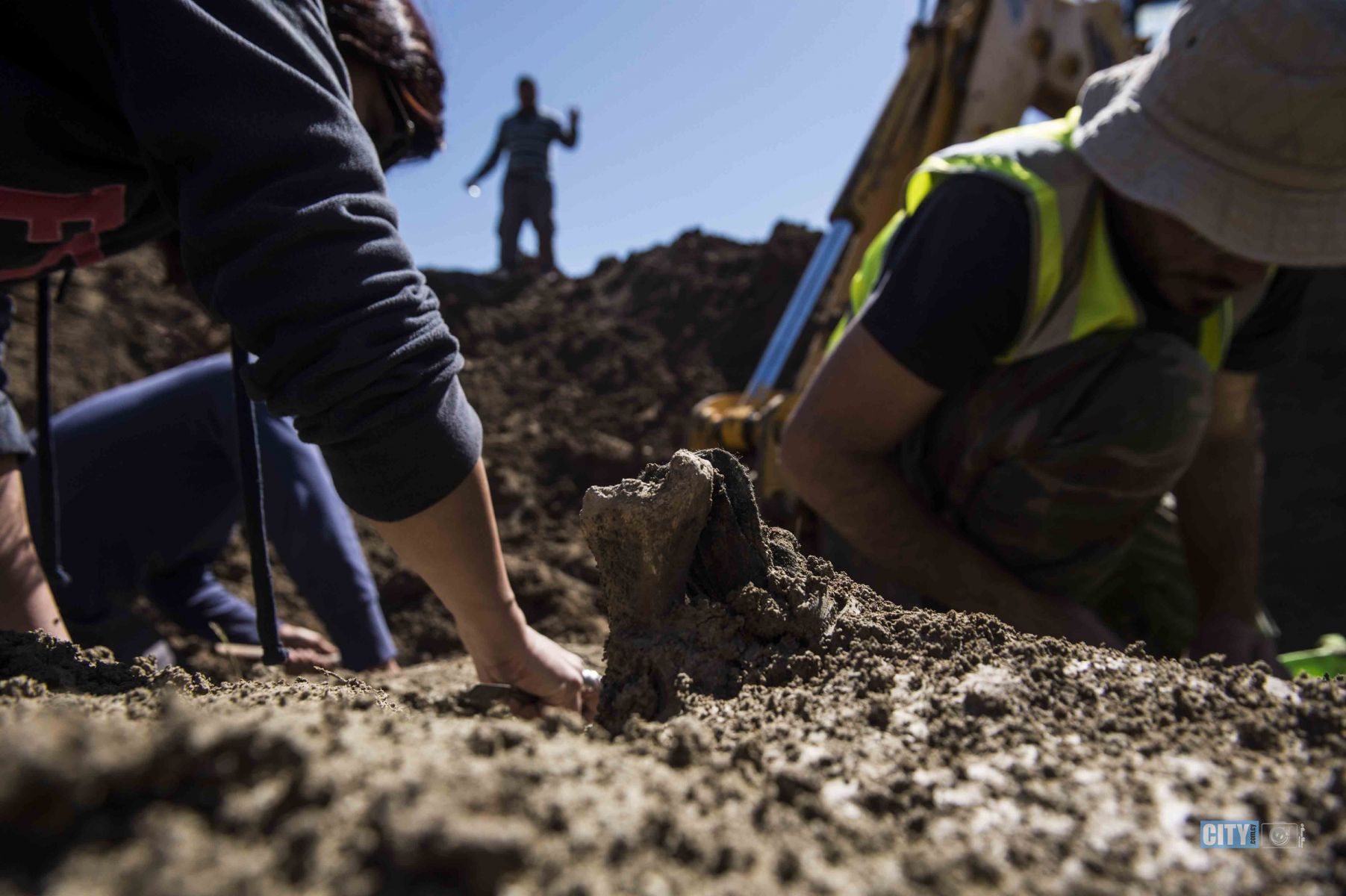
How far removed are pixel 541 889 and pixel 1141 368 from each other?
1717mm

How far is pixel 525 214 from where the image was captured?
22.9 feet

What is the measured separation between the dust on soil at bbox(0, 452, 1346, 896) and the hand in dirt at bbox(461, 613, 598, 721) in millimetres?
168

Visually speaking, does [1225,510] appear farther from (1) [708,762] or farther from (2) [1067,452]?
(1) [708,762]

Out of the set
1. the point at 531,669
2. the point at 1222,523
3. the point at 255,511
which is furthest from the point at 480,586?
the point at 1222,523

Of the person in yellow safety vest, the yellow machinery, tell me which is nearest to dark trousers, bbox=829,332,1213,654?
the person in yellow safety vest

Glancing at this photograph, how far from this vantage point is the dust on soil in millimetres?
414

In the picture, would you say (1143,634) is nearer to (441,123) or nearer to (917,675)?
(917,675)

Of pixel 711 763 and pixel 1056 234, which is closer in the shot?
pixel 711 763

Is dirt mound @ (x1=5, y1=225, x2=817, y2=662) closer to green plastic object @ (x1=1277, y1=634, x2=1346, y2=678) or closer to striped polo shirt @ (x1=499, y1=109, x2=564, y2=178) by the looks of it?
striped polo shirt @ (x1=499, y1=109, x2=564, y2=178)

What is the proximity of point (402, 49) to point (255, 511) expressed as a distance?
827mm

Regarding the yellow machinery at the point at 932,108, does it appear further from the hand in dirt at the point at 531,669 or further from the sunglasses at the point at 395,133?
the hand in dirt at the point at 531,669

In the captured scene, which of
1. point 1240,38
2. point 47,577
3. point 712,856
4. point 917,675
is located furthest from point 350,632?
point 1240,38

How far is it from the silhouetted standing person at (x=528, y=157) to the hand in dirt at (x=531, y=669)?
20.0ft
